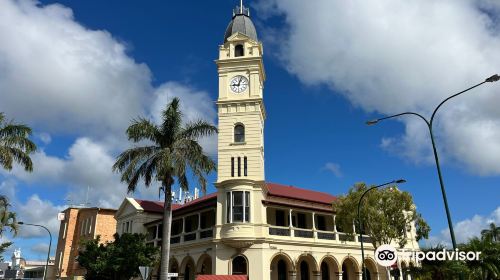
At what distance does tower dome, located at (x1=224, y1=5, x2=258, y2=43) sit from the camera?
42.6 metres

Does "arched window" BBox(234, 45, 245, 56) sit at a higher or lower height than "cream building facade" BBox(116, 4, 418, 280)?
higher

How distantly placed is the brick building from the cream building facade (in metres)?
18.2

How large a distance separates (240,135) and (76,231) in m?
37.1

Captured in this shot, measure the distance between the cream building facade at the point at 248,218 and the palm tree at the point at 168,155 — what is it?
8.66 meters

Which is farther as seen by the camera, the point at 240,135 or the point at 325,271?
the point at 325,271

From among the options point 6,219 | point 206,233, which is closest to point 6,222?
point 6,219

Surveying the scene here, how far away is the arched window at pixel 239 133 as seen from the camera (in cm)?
3884

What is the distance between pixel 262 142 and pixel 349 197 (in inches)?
408

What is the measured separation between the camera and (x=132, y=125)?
2781 centimetres

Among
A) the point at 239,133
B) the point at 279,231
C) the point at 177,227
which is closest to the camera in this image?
the point at 279,231

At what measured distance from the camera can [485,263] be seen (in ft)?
82.9

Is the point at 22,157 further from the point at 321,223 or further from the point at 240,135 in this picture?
the point at 321,223

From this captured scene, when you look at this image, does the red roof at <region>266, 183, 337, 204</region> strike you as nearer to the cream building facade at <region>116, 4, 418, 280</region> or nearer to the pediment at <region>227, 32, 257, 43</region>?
the cream building facade at <region>116, 4, 418, 280</region>

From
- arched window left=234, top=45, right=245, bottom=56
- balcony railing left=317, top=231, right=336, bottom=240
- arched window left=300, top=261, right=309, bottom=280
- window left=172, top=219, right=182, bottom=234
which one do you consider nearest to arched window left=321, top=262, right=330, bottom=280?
arched window left=300, top=261, right=309, bottom=280
